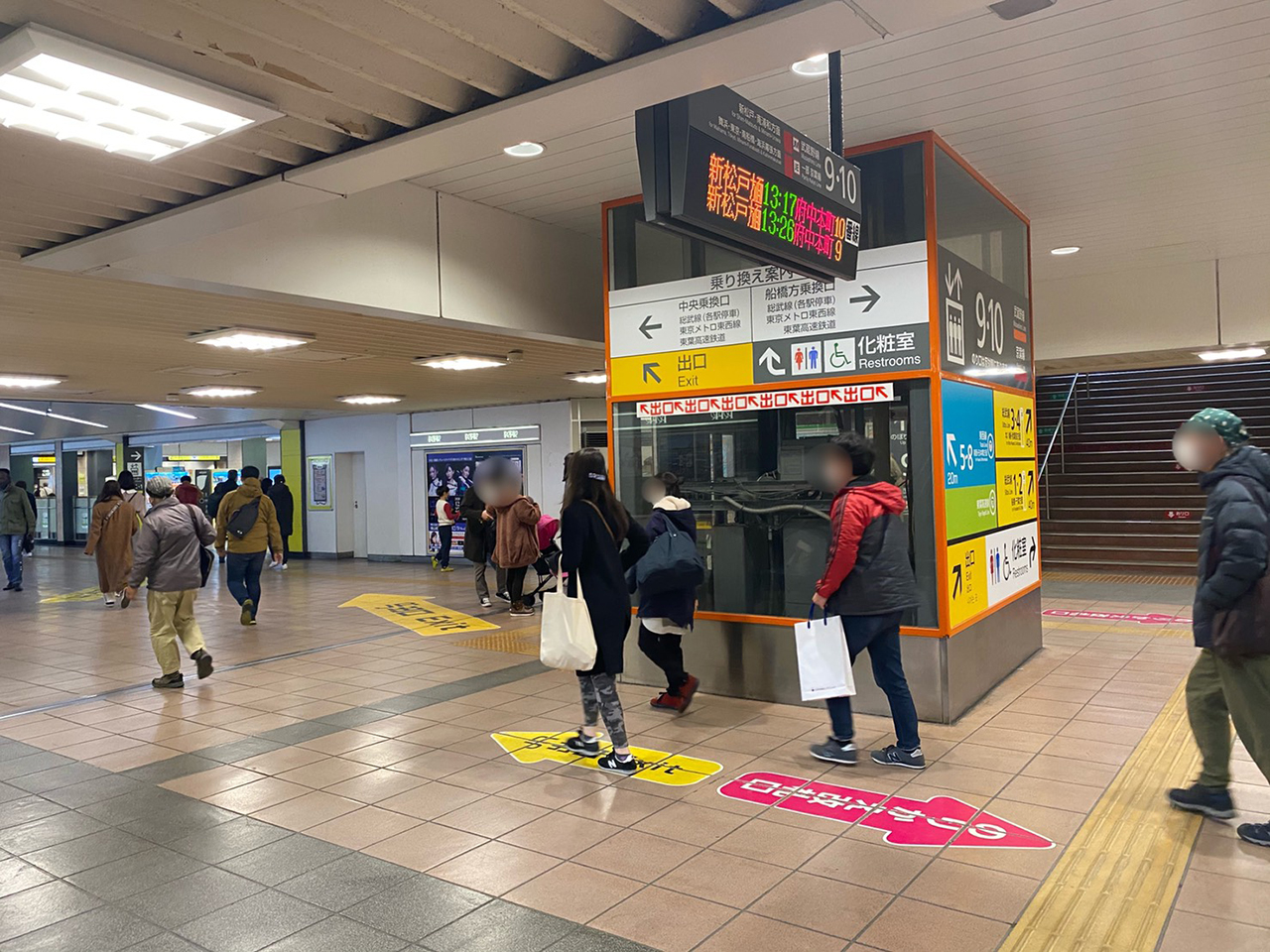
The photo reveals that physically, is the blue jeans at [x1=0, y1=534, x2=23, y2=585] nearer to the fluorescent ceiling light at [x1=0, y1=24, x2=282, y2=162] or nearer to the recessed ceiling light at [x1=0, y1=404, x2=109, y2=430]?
the recessed ceiling light at [x1=0, y1=404, x2=109, y2=430]

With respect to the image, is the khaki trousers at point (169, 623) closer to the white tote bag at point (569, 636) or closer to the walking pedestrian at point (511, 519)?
the walking pedestrian at point (511, 519)

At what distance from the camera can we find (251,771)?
4.79 metres

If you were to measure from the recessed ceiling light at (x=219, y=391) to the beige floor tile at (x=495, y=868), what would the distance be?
1028cm

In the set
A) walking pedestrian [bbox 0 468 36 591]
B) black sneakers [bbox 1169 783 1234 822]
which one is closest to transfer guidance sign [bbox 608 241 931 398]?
black sneakers [bbox 1169 783 1234 822]

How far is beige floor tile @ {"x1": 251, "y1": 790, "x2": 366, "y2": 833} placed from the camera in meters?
4.05

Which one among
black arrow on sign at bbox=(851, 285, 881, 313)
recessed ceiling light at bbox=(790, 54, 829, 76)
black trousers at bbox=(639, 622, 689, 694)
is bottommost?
black trousers at bbox=(639, 622, 689, 694)

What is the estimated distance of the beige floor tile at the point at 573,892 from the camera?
316cm

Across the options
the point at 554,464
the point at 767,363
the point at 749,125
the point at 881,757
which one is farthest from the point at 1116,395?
the point at 749,125

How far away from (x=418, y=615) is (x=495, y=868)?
7128 mm

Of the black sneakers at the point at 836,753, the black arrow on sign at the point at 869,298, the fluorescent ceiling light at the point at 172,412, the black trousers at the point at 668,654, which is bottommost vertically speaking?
the black sneakers at the point at 836,753

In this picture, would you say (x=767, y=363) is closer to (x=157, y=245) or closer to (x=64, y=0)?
(x=157, y=245)

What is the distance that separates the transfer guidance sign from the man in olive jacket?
5144mm

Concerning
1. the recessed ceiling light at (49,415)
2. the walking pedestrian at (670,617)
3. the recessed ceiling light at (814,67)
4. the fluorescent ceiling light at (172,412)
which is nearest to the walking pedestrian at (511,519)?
the walking pedestrian at (670,617)

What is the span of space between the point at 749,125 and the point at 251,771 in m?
3.99
